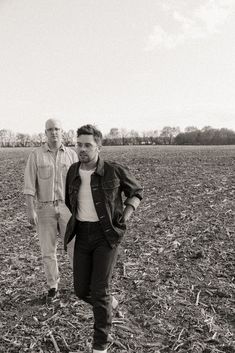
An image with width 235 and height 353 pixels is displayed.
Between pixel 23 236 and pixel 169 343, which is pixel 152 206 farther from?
pixel 169 343

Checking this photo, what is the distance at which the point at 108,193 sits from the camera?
3.79 meters

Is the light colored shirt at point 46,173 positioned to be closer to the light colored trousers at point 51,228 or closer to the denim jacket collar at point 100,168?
the light colored trousers at point 51,228

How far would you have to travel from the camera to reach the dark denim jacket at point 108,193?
3.74 meters

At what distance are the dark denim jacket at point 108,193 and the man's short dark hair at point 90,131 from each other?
236 mm

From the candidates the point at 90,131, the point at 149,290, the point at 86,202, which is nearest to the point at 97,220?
the point at 86,202

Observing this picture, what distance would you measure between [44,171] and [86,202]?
131cm

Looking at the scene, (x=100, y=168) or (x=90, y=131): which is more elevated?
(x=90, y=131)

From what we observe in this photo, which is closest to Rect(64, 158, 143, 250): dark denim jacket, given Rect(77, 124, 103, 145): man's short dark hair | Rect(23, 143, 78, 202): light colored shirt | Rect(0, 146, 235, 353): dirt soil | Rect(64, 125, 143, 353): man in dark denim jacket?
Rect(64, 125, 143, 353): man in dark denim jacket

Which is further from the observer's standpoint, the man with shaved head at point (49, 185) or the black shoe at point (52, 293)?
the black shoe at point (52, 293)

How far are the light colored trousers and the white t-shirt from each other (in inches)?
45.2

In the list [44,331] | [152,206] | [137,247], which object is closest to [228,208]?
[152,206]

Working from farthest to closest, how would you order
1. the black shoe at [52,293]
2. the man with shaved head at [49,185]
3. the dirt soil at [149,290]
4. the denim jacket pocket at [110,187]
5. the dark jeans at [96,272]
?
1. the black shoe at [52,293]
2. the man with shaved head at [49,185]
3. the dirt soil at [149,290]
4. the denim jacket pocket at [110,187]
5. the dark jeans at [96,272]

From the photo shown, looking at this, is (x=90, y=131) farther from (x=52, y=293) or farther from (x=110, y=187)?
(x=52, y=293)

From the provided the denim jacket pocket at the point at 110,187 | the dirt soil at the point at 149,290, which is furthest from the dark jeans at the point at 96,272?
the dirt soil at the point at 149,290
